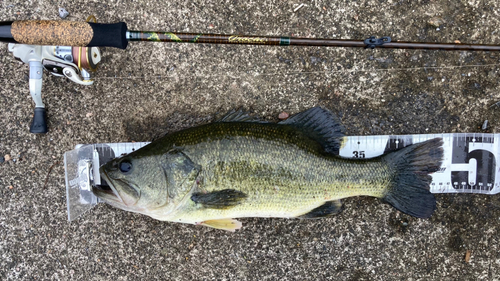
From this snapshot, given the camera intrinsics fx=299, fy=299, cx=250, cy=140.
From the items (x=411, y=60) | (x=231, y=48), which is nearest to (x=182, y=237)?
(x=231, y=48)

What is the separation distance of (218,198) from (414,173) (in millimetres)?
1772

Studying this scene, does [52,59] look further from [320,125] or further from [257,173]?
[320,125]

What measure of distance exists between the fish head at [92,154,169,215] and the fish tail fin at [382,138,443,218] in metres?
1.98

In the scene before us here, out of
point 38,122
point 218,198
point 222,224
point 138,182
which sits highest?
point 38,122

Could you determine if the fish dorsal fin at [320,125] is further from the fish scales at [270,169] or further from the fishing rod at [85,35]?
the fishing rod at [85,35]

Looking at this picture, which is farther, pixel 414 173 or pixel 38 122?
pixel 38 122

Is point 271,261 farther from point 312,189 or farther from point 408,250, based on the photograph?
point 408,250

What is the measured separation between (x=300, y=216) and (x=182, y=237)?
1.24 metres

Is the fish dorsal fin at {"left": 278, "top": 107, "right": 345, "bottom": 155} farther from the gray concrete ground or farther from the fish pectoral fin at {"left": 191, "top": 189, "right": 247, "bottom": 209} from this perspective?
the fish pectoral fin at {"left": 191, "top": 189, "right": 247, "bottom": 209}

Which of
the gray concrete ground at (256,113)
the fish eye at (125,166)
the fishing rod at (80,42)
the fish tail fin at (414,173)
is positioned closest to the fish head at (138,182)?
the fish eye at (125,166)

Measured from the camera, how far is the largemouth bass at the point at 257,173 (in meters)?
2.47

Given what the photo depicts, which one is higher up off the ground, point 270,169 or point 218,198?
point 270,169

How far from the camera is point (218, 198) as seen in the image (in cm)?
247

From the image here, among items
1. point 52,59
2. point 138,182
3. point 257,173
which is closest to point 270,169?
point 257,173
